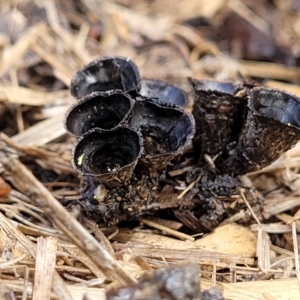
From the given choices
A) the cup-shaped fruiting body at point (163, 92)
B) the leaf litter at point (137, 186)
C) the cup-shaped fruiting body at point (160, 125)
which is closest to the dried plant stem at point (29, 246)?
the leaf litter at point (137, 186)

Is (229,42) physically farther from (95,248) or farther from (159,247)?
(95,248)

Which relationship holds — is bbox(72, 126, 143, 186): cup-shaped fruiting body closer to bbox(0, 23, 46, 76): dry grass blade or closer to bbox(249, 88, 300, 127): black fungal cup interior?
bbox(249, 88, 300, 127): black fungal cup interior

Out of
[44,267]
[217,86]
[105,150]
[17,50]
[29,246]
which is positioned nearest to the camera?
[44,267]

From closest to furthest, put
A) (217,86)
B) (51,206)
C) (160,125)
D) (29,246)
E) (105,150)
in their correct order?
(51,206)
(29,246)
(105,150)
(160,125)
(217,86)

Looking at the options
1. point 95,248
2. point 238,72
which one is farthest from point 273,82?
point 95,248

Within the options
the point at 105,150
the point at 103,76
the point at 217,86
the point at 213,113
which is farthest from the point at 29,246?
the point at 217,86

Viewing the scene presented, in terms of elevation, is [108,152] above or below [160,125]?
below

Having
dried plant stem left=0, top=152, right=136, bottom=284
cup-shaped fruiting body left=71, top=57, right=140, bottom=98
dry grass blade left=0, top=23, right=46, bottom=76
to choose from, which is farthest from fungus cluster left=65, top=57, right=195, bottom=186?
dry grass blade left=0, top=23, right=46, bottom=76

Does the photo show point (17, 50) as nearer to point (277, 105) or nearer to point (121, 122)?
point (121, 122)
